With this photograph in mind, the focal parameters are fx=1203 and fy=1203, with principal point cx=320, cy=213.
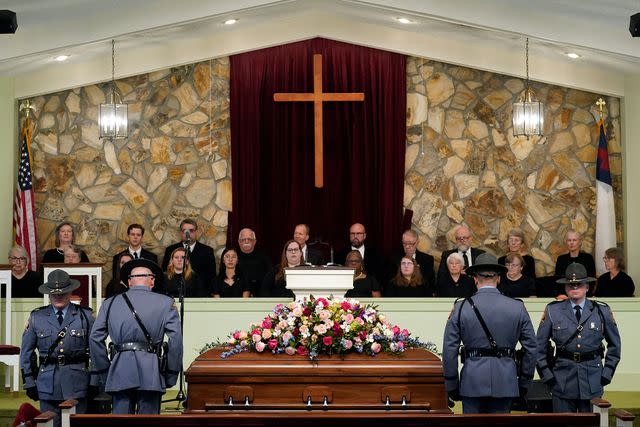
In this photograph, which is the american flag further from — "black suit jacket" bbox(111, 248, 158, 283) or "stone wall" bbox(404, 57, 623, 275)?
"stone wall" bbox(404, 57, 623, 275)

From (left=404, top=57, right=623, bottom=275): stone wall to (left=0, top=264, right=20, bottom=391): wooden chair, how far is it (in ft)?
18.0

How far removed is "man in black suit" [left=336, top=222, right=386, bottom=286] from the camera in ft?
49.0

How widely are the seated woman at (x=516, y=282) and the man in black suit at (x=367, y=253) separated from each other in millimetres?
1929

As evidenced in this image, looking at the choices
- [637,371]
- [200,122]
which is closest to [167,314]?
[637,371]

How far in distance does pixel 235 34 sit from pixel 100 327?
7404 millimetres

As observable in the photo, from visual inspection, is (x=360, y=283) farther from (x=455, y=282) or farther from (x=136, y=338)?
(x=136, y=338)

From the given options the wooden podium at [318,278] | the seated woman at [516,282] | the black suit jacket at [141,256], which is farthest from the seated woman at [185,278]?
the seated woman at [516,282]

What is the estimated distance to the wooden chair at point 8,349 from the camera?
12.3m

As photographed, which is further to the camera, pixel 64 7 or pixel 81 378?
pixel 64 7

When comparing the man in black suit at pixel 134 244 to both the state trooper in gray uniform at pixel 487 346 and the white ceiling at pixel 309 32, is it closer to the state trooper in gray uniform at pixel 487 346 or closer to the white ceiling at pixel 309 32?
the white ceiling at pixel 309 32

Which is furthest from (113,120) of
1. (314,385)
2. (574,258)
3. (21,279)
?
(314,385)

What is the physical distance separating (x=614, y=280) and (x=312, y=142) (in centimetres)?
445

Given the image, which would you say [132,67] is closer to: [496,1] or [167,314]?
[496,1]

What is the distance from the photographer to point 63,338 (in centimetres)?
963
